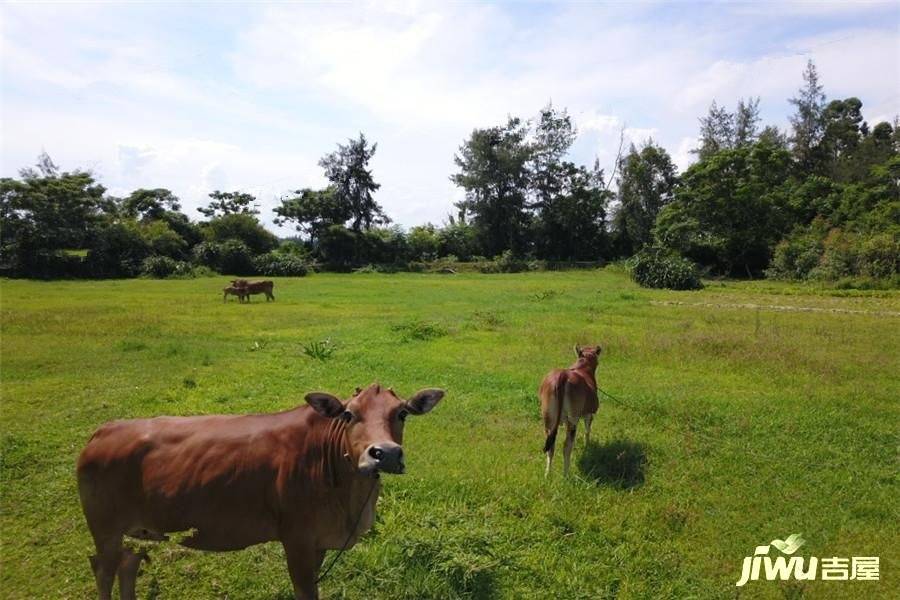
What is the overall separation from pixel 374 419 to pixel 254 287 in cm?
2421

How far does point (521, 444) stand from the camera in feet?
27.8

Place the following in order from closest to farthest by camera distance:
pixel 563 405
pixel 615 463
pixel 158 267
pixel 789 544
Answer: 1. pixel 789 544
2. pixel 563 405
3. pixel 615 463
4. pixel 158 267

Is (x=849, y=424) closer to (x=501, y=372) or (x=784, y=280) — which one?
(x=501, y=372)

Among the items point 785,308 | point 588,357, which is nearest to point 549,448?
point 588,357

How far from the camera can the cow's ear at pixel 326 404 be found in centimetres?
406

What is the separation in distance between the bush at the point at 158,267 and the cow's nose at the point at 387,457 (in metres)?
40.9

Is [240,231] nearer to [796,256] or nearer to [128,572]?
A: [796,256]

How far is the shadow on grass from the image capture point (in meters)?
7.35

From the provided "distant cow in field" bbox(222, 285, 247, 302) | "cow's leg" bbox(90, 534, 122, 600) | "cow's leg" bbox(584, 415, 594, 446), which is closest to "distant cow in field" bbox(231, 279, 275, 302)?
"distant cow in field" bbox(222, 285, 247, 302)

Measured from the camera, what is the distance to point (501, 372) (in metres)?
12.3

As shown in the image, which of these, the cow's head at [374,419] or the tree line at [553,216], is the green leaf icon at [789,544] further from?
the tree line at [553,216]

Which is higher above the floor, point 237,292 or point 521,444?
point 237,292

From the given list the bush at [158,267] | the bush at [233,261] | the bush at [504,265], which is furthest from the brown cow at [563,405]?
the bush at [504,265]

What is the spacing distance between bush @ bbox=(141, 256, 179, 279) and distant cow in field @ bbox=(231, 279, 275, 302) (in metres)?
16.5
